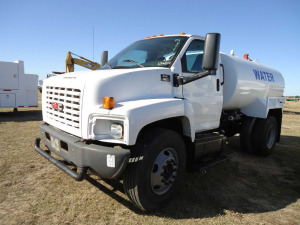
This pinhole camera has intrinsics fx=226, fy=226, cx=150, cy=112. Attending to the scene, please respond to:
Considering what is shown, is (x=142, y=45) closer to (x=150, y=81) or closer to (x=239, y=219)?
(x=150, y=81)

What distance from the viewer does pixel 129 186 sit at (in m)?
2.72

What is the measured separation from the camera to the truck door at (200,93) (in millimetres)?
3553

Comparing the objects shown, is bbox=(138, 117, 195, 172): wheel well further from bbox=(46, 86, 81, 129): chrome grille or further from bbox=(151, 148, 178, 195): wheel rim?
bbox=(46, 86, 81, 129): chrome grille

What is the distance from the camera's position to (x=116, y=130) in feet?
8.35

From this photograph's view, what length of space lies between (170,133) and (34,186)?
234cm

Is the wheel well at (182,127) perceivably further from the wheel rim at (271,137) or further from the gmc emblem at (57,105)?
the wheel rim at (271,137)

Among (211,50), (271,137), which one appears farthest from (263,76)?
(211,50)

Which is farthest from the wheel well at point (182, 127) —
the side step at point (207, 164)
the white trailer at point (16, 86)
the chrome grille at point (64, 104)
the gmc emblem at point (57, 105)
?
the white trailer at point (16, 86)

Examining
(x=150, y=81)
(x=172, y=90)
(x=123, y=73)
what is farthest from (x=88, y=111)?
(x=172, y=90)

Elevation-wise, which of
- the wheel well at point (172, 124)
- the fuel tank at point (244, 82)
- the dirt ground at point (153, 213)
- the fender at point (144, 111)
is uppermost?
the fuel tank at point (244, 82)

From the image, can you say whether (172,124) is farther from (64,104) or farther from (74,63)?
(74,63)

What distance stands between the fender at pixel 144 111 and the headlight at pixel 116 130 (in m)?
0.12

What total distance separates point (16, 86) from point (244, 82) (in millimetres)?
10921

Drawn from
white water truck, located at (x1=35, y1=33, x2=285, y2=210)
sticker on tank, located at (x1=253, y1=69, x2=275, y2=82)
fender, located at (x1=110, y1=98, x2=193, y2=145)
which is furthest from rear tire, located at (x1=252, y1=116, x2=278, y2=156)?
fender, located at (x1=110, y1=98, x2=193, y2=145)
